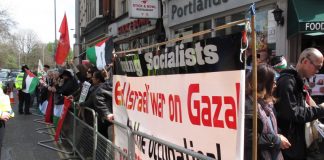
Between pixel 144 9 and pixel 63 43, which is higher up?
pixel 144 9

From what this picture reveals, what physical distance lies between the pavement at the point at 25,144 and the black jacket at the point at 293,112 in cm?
497

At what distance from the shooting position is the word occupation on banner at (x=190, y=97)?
2479mm

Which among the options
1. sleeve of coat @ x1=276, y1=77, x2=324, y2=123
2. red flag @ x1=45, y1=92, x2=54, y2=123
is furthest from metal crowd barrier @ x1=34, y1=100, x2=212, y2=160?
red flag @ x1=45, y1=92, x2=54, y2=123

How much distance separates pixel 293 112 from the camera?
12.3 feet

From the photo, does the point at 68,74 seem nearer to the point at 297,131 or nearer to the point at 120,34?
the point at 297,131

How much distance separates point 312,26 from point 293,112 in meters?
5.84

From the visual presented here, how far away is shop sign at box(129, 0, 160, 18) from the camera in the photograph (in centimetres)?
1518

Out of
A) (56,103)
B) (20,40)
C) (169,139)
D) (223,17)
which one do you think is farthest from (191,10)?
(20,40)

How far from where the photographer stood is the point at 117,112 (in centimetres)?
484

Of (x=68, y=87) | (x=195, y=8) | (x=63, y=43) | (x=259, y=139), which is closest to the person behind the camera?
(x=259, y=139)

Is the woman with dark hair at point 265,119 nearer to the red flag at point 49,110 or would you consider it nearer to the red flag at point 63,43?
the red flag at point 63,43

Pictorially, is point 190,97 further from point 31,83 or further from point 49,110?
point 31,83

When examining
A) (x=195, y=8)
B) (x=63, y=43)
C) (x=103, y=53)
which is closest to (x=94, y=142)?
(x=103, y=53)

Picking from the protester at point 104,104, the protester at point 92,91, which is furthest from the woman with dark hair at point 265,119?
the protester at point 92,91
